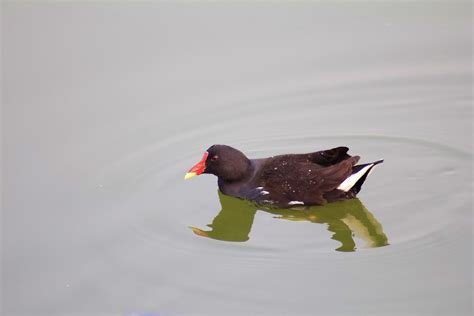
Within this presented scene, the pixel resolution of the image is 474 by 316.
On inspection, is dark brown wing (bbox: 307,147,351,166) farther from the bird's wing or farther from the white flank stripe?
the white flank stripe

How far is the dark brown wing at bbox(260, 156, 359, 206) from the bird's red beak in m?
0.56

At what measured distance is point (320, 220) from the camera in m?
7.15

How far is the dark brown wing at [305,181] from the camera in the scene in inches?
284

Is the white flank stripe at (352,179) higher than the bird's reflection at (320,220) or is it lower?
higher

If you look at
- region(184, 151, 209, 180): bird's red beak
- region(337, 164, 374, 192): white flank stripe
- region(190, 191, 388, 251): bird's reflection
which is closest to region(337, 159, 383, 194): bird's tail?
region(337, 164, 374, 192): white flank stripe

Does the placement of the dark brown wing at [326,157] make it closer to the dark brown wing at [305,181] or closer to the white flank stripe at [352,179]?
the dark brown wing at [305,181]

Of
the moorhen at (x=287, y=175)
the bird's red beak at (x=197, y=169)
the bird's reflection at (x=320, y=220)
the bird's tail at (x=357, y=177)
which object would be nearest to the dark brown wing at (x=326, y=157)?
the moorhen at (x=287, y=175)

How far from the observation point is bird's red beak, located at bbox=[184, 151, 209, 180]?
739 centimetres

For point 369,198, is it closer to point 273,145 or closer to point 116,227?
point 273,145

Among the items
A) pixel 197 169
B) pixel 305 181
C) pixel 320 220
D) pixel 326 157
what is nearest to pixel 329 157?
pixel 326 157

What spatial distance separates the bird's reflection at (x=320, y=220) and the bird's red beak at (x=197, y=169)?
346mm

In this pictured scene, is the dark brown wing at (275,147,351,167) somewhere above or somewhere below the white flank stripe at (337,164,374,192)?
above

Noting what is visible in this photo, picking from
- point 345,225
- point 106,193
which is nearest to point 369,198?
point 345,225

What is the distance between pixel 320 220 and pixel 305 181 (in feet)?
1.17
